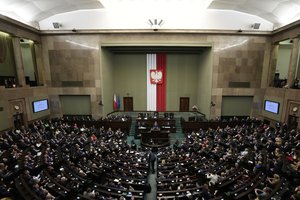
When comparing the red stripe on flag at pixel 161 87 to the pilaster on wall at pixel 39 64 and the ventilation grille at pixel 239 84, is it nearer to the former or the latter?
the ventilation grille at pixel 239 84

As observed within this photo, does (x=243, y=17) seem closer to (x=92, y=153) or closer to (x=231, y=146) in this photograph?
(x=231, y=146)

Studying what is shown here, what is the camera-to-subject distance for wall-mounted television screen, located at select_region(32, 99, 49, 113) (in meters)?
16.5

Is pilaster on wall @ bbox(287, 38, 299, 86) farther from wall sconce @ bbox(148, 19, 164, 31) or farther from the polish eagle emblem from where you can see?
the polish eagle emblem

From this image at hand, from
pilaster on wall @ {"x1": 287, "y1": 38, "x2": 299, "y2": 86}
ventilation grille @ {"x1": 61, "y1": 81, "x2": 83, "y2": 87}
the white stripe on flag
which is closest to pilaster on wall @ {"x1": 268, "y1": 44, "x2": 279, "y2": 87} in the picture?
pilaster on wall @ {"x1": 287, "y1": 38, "x2": 299, "y2": 86}

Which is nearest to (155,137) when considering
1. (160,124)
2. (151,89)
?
(160,124)

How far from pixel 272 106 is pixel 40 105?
75.1 feet

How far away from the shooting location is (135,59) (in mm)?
22328

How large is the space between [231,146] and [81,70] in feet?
52.4

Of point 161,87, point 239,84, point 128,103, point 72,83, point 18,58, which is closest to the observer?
point 18,58

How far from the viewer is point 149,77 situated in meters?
22.1

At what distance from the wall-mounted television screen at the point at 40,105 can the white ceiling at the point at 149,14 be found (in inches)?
305

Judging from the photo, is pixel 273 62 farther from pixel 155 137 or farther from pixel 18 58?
pixel 18 58

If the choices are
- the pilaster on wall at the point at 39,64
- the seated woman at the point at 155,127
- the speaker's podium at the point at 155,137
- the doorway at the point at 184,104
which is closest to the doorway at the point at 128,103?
the doorway at the point at 184,104

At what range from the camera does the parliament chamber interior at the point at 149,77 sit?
12.8 meters
